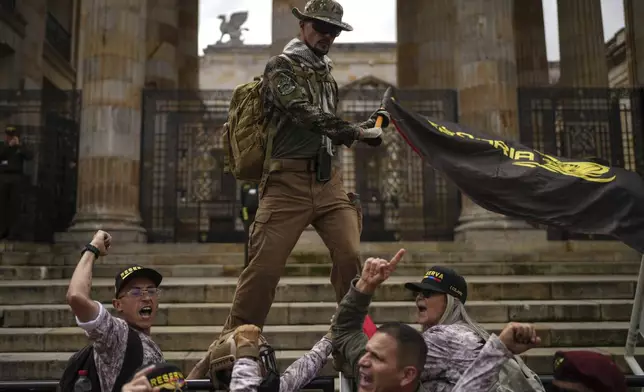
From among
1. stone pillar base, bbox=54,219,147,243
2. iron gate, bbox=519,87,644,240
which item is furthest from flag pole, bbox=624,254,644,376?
stone pillar base, bbox=54,219,147,243

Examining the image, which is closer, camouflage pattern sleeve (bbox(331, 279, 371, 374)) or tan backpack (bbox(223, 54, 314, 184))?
camouflage pattern sleeve (bbox(331, 279, 371, 374))

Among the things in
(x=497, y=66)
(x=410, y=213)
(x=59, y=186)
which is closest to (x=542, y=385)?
(x=497, y=66)

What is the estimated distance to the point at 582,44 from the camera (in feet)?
55.2

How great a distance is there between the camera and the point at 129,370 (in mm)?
2922

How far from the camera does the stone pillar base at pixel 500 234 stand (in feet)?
34.9

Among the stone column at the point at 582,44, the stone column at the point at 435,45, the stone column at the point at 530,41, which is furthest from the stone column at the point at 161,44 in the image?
the stone column at the point at 582,44

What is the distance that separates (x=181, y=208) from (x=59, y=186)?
232cm

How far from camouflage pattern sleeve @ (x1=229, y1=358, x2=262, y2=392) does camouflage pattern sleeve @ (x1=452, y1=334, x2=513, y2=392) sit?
848 millimetres

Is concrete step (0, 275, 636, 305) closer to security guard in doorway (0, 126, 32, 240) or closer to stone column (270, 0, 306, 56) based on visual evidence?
security guard in doorway (0, 126, 32, 240)

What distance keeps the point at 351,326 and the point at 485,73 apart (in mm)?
9331

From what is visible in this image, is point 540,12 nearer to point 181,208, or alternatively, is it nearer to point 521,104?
point 521,104

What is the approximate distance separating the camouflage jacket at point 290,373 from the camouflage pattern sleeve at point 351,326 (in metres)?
0.11

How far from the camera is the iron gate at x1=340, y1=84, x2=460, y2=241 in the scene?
40.9 feet

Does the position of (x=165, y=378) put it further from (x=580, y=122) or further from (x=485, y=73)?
(x=580, y=122)
